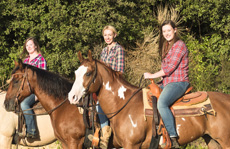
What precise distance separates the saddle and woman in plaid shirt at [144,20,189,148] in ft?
0.29

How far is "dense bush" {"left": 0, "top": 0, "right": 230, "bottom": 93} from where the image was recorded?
967cm

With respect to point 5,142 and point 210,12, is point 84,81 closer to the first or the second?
point 5,142

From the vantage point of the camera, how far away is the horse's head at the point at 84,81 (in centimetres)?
420

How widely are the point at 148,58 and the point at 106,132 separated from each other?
246 inches

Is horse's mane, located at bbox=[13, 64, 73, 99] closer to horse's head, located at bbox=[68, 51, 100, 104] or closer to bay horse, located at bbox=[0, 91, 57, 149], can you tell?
bay horse, located at bbox=[0, 91, 57, 149]

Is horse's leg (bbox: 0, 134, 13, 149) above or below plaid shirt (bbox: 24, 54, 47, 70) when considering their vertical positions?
below

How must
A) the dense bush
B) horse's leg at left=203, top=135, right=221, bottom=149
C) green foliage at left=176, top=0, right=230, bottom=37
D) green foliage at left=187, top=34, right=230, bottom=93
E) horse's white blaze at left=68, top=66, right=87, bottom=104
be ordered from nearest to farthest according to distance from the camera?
horse's white blaze at left=68, top=66, right=87, bottom=104
horse's leg at left=203, top=135, right=221, bottom=149
the dense bush
green foliage at left=187, top=34, right=230, bottom=93
green foliage at left=176, top=0, right=230, bottom=37

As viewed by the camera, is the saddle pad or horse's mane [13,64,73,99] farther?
horse's mane [13,64,73,99]

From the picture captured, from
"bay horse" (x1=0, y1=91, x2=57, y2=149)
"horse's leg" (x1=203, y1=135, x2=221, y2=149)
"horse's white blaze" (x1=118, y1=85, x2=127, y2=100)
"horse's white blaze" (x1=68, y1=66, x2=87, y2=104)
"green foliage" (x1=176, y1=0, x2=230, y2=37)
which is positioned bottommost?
"horse's leg" (x1=203, y1=135, x2=221, y2=149)

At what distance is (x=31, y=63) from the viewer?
19.8 feet

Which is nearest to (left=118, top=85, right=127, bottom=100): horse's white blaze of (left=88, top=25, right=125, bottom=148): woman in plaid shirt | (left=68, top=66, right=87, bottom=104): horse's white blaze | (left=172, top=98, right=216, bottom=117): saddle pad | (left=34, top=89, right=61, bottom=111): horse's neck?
(left=88, top=25, right=125, bottom=148): woman in plaid shirt

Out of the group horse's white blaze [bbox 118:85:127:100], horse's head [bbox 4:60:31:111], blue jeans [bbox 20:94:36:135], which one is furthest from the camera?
blue jeans [bbox 20:94:36:135]

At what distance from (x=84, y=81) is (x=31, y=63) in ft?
7.33

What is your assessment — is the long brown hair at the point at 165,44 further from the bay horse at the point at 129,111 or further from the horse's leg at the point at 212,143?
the horse's leg at the point at 212,143
